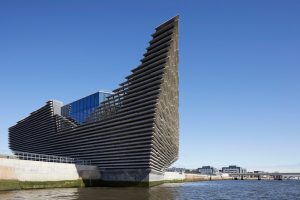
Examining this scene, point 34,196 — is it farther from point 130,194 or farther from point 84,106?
point 84,106

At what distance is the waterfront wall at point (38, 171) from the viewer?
74.8 m

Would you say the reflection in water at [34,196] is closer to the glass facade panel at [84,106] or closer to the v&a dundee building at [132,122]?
the v&a dundee building at [132,122]

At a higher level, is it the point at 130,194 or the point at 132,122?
the point at 132,122

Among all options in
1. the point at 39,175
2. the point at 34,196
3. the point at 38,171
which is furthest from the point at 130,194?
the point at 38,171

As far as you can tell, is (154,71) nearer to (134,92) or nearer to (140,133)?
(134,92)

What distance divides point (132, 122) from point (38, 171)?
3121 centimetres

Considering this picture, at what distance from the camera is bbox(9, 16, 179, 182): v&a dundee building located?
101 meters

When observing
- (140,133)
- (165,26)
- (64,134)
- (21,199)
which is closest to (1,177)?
(21,199)

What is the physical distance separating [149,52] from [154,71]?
7.63m

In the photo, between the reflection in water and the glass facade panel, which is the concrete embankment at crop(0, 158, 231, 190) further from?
the glass facade panel

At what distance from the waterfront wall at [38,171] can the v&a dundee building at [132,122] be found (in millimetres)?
12507

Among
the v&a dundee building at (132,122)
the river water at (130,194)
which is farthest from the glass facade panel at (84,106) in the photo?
the river water at (130,194)

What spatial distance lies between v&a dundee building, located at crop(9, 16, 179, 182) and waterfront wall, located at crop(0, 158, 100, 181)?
1251 cm

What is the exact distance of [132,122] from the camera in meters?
106
